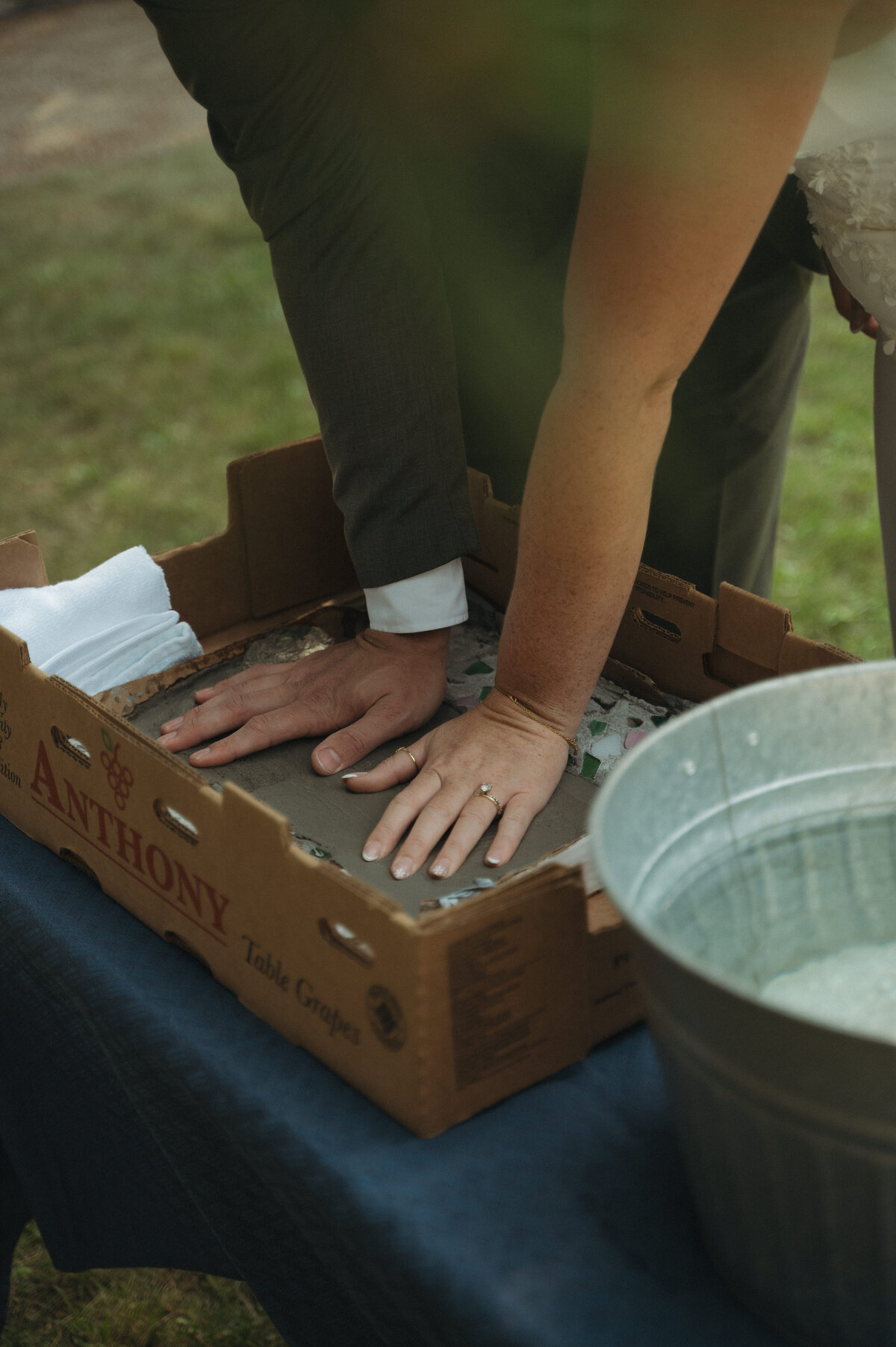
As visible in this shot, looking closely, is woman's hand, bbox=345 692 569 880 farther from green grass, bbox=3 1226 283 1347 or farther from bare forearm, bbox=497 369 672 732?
green grass, bbox=3 1226 283 1347

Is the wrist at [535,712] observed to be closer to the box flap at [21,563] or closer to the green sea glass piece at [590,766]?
the green sea glass piece at [590,766]

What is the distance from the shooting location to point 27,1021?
896 millimetres

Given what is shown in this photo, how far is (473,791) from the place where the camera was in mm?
910

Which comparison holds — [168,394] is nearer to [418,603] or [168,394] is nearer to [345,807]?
[418,603]

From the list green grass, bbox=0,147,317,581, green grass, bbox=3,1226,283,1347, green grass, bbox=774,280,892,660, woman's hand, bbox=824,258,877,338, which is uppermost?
woman's hand, bbox=824,258,877,338

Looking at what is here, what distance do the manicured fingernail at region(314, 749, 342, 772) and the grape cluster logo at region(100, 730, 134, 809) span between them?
230 millimetres

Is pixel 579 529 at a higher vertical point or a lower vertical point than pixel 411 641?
higher

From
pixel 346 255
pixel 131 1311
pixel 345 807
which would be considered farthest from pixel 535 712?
pixel 131 1311

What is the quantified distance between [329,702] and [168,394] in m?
2.45

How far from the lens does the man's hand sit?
103 centimetres

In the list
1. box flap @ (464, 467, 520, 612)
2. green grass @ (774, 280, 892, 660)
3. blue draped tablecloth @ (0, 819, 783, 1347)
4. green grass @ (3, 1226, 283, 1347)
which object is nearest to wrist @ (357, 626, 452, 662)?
box flap @ (464, 467, 520, 612)

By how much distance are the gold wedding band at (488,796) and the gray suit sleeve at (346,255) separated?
0.26m

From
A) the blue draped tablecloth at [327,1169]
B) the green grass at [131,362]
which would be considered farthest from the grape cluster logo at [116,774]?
the green grass at [131,362]

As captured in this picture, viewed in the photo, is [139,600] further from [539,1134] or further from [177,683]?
[539,1134]
